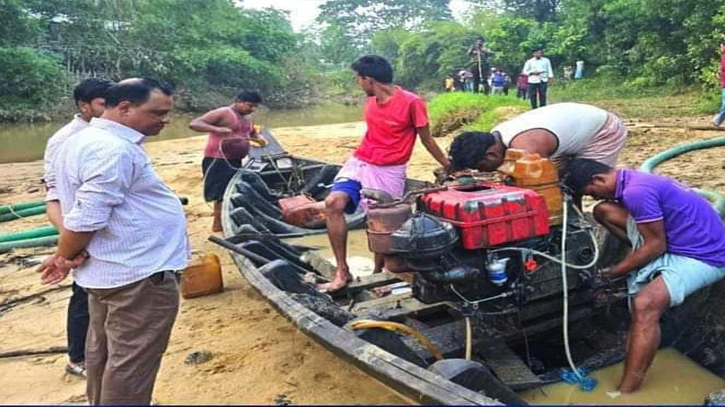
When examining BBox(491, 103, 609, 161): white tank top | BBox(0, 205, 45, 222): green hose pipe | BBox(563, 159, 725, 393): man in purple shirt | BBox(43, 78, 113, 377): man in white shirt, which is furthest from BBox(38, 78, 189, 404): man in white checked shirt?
BBox(0, 205, 45, 222): green hose pipe

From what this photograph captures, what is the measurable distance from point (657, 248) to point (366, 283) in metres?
1.89

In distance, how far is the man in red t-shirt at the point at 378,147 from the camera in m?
4.34

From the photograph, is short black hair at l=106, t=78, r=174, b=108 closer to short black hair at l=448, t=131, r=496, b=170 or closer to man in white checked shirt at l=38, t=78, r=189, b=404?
man in white checked shirt at l=38, t=78, r=189, b=404

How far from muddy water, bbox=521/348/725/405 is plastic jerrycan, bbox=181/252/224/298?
2.95m

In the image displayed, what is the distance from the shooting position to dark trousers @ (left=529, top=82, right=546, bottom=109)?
49.4 feet

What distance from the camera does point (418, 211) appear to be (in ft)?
10.9

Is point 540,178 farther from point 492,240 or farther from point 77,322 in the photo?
point 77,322

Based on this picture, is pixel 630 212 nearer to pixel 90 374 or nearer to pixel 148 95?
pixel 148 95

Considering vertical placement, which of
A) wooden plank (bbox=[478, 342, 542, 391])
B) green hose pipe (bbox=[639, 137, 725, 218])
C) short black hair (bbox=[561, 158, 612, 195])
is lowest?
wooden plank (bbox=[478, 342, 542, 391])

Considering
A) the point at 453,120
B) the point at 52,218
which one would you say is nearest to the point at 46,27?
the point at 453,120

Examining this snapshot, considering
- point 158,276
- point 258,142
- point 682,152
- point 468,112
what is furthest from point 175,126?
point 158,276

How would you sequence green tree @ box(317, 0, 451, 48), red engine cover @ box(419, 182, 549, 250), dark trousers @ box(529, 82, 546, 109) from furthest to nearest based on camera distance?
green tree @ box(317, 0, 451, 48) < dark trousers @ box(529, 82, 546, 109) < red engine cover @ box(419, 182, 549, 250)

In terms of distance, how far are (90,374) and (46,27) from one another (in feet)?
101

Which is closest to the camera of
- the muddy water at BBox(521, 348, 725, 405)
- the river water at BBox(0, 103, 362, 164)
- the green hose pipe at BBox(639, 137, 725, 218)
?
the muddy water at BBox(521, 348, 725, 405)
